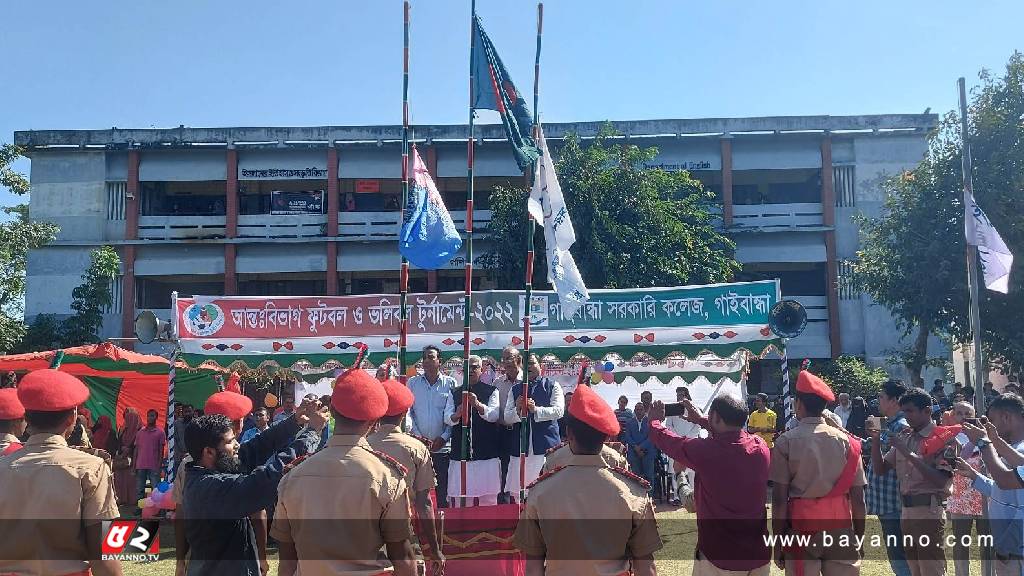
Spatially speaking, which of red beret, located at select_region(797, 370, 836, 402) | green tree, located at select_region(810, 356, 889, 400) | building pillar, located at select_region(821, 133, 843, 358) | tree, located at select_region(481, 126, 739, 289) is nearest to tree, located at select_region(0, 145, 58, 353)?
tree, located at select_region(481, 126, 739, 289)

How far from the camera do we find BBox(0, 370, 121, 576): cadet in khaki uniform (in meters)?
3.87

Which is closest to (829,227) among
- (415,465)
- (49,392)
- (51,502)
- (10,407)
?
(415,465)

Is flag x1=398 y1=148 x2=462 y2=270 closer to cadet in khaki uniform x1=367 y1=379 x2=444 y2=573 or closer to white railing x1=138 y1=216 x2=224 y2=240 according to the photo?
cadet in khaki uniform x1=367 y1=379 x2=444 y2=573

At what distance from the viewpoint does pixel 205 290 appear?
31.8 metres

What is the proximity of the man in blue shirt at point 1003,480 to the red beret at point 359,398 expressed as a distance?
3.76 metres

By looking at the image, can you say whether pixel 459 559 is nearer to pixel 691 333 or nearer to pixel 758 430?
pixel 691 333

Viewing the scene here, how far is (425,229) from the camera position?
27.4 feet

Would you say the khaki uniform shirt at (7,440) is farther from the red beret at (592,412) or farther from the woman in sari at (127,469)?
the woman in sari at (127,469)

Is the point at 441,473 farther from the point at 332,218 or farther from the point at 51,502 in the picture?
the point at 332,218

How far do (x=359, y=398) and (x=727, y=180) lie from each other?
2780cm

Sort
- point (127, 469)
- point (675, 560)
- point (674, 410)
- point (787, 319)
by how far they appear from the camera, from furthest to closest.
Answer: point (674, 410) → point (127, 469) → point (787, 319) → point (675, 560)

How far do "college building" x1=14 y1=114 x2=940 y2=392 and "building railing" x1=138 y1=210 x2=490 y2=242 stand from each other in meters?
0.05

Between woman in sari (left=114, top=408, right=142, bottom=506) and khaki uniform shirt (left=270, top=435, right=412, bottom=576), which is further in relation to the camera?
woman in sari (left=114, top=408, right=142, bottom=506)

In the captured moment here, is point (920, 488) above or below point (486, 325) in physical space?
below
